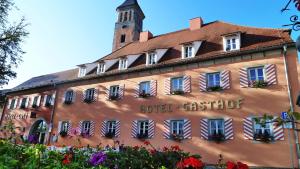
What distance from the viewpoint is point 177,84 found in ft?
61.8

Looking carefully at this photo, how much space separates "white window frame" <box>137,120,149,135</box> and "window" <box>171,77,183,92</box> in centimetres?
323

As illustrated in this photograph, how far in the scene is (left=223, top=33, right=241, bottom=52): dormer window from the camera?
17281mm

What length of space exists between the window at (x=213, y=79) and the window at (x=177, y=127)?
3273 millimetres

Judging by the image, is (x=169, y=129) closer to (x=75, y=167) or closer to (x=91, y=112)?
(x=91, y=112)

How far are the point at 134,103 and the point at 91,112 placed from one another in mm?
4571

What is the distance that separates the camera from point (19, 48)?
25172 mm

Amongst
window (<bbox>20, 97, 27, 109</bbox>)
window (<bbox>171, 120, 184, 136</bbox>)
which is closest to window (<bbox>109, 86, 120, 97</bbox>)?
window (<bbox>171, 120, 184, 136</bbox>)

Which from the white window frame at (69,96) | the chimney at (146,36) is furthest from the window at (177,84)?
the white window frame at (69,96)

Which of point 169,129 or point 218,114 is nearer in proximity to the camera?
point 218,114

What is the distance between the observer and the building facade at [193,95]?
14945 millimetres

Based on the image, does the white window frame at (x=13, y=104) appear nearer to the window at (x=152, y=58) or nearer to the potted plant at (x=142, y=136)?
the window at (x=152, y=58)

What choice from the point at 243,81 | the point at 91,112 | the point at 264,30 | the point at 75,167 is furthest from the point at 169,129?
the point at 75,167

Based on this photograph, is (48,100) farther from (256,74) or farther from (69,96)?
(256,74)

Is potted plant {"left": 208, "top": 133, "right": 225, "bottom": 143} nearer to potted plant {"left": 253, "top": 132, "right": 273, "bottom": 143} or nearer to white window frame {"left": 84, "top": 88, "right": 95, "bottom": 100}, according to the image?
potted plant {"left": 253, "top": 132, "right": 273, "bottom": 143}
